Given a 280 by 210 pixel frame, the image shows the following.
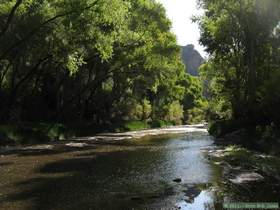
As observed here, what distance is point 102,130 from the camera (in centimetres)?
6228

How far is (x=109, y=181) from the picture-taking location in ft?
62.7

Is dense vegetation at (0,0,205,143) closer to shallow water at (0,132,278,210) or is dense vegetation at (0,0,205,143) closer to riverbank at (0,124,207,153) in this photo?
riverbank at (0,124,207,153)

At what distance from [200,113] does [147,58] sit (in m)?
80.0

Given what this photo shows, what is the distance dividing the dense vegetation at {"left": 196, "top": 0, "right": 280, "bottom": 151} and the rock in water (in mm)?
12488

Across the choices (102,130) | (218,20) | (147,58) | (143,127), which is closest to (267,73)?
(218,20)

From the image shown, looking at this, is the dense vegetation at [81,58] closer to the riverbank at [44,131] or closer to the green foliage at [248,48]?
A: the riverbank at [44,131]

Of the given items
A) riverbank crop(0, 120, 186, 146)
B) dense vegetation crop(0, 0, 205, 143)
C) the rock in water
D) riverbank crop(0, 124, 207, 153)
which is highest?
dense vegetation crop(0, 0, 205, 143)

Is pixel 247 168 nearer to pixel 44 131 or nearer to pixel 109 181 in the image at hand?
pixel 109 181

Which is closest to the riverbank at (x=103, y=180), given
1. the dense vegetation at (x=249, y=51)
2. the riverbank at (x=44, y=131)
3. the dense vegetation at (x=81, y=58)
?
the riverbank at (x=44, y=131)

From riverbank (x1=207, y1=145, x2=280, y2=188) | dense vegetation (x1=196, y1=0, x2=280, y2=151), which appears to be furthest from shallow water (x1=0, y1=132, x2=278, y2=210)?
dense vegetation (x1=196, y1=0, x2=280, y2=151)

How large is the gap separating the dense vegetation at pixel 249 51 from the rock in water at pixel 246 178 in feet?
41.0

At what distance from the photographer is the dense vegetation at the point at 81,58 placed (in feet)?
108

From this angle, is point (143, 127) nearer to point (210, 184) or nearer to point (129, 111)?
point (129, 111)

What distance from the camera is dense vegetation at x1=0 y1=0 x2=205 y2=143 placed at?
3297cm
